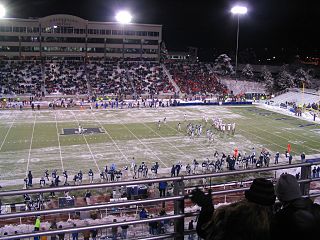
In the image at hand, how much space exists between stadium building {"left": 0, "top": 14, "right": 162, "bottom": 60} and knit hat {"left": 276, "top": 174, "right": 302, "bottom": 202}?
216ft

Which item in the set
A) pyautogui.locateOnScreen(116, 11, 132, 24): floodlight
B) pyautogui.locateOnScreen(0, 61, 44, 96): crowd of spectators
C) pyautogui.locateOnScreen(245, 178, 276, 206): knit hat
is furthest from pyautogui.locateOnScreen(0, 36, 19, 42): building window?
pyautogui.locateOnScreen(245, 178, 276, 206): knit hat

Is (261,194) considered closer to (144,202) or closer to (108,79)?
(144,202)

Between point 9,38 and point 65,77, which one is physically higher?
point 9,38

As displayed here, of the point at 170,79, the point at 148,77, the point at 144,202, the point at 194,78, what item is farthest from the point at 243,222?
the point at 194,78

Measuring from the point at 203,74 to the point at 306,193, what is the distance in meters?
63.5

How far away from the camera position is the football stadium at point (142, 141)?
2.85 m

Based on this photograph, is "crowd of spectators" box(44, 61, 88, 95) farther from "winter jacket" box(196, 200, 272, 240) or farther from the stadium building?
"winter jacket" box(196, 200, 272, 240)

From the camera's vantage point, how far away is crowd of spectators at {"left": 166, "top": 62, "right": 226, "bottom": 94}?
60375mm

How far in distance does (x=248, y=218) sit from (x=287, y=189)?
0.42 metres

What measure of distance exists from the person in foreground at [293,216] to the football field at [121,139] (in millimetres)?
19848

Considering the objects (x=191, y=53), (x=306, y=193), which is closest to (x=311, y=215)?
(x=306, y=193)

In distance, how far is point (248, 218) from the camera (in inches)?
98.4

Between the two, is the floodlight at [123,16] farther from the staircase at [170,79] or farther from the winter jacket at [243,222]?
the winter jacket at [243,222]

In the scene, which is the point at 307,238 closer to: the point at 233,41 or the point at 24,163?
the point at 24,163
